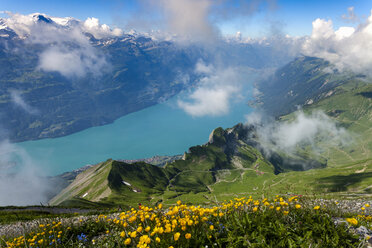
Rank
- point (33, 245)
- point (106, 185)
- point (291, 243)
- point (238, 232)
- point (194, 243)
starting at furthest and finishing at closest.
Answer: point (106, 185), point (33, 245), point (238, 232), point (194, 243), point (291, 243)

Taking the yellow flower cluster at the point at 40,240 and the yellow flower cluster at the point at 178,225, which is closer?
the yellow flower cluster at the point at 178,225

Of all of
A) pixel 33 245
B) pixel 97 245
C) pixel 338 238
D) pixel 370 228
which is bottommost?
pixel 370 228

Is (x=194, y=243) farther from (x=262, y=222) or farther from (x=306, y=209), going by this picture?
(x=306, y=209)

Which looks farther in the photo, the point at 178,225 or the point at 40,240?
the point at 40,240

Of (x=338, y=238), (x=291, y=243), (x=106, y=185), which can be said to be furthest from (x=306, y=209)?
(x=106, y=185)

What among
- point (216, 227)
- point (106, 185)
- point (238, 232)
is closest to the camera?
point (238, 232)

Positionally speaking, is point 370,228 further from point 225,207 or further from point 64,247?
Result: point 64,247

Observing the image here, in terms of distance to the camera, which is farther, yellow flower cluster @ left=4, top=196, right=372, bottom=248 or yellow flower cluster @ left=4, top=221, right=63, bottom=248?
yellow flower cluster @ left=4, top=221, right=63, bottom=248

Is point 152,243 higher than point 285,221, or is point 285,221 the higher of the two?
point 152,243

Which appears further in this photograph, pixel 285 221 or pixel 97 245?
pixel 97 245
